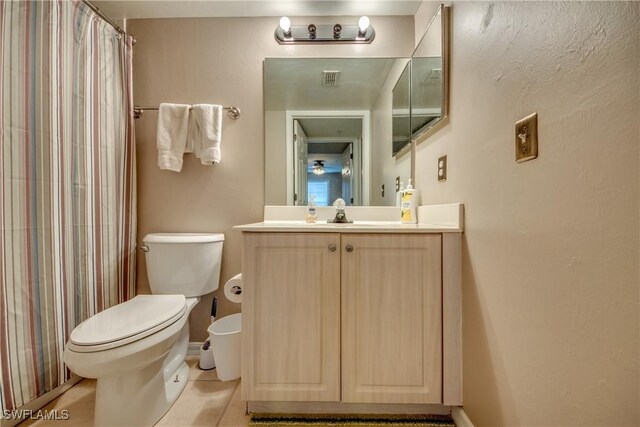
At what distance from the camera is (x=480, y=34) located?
905mm

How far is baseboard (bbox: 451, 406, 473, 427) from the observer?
3.40 ft

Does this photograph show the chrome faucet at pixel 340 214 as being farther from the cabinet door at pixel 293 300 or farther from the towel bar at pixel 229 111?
the towel bar at pixel 229 111

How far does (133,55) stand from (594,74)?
211cm

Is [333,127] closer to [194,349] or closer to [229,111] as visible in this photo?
[229,111]

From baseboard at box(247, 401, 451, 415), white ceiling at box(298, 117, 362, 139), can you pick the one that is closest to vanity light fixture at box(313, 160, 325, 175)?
white ceiling at box(298, 117, 362, 139)

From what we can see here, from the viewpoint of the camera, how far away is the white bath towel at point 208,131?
59.9 inches

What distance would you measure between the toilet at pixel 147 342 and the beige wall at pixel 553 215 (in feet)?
4.00

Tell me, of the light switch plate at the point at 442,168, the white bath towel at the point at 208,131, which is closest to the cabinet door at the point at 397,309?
the light switch plate at the point at 442,168

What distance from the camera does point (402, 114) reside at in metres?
1.54

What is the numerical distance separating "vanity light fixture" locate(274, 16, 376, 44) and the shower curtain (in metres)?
0.96

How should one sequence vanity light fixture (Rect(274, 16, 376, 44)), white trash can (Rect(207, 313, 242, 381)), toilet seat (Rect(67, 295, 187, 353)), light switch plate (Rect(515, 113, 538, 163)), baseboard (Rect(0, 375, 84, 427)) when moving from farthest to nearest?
vanity light fixture (Rect(274, 16, 376, 44)) → white trash can (Rect(207, 313, 242, 381)) → baseboard (Rect(0, 375, 84, 427)) → toilet seat (Rect(67, 295, 187, 353)) → light switch plate (Rect(515, 113, 538, 163))

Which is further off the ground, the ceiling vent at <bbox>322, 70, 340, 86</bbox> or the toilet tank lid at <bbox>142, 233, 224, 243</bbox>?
the ceiling vent at <bbox>322, 70, 340, 86</bbox>

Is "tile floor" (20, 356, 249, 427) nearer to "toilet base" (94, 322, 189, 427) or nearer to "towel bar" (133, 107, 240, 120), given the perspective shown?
"toilet base" (94, 322, 189, 427)

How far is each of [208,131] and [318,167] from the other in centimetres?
65
